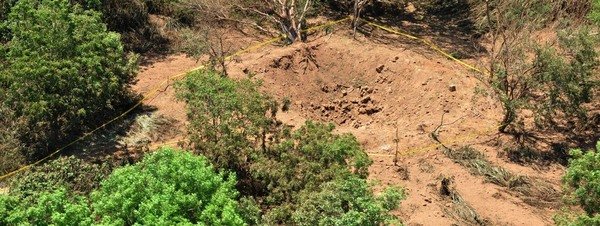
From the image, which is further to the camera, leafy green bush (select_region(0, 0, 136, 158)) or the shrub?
leafy green bush (select_region(0, 0, 136, 158))

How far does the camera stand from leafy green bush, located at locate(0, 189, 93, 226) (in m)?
9.89

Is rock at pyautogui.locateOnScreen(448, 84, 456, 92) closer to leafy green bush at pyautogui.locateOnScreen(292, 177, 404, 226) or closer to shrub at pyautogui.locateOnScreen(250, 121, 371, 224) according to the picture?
shrub at pyautogui.locateOnScreen(250, 121, 371, 224)

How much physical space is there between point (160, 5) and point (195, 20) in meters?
1.23

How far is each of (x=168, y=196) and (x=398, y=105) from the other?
28.5 feet

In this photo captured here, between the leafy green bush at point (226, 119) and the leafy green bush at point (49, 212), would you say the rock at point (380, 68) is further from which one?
the leafy green bush at point (49, 212)

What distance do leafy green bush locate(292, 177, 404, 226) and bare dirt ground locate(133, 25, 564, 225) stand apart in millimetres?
2619

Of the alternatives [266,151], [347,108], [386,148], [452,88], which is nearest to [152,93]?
[347,108]

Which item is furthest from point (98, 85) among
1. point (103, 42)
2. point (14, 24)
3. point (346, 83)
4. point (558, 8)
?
point (558, 8)

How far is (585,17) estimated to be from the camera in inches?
742

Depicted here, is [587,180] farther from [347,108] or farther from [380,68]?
[380,68]

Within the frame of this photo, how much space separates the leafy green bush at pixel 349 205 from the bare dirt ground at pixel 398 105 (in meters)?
2.62

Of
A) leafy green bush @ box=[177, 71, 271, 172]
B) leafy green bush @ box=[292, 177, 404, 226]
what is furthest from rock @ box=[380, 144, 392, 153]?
leafy green bush @ box=[292, 177, 404, 226]

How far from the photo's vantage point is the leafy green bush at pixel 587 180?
1058 cm

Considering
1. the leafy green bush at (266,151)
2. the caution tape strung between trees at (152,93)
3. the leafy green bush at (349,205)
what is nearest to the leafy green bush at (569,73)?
the leafy green bush at (266,151)
